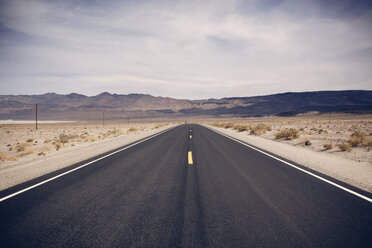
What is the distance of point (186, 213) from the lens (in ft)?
12.4

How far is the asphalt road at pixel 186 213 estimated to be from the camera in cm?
300

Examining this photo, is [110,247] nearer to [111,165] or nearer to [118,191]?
[118,191]

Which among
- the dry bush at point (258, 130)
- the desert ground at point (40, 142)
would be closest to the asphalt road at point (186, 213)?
the desert ground at point (40, 142)

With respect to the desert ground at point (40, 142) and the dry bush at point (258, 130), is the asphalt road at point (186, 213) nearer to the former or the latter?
the desert ground at point (40, 142)

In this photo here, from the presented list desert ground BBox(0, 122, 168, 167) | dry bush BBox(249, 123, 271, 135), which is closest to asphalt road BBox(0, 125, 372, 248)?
desert ground BBox(0, 122, 168, 167)

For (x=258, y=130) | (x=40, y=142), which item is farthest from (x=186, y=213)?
(x=258, y=130)

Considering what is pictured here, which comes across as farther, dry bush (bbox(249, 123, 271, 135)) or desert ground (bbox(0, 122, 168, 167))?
dry bush (bbox(249, 123, 271, 135))

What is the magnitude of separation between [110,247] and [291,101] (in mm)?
161832

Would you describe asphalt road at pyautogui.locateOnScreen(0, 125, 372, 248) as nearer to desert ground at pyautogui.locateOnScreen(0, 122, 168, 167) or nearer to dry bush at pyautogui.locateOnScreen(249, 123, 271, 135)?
desert ground at pyautogui.locateOnScreen(0, 122, 168, 167)

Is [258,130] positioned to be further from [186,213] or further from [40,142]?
[186,213]

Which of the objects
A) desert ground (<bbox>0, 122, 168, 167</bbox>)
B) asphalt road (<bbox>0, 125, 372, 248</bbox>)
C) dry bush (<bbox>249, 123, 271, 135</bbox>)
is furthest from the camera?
dry bush (<bbox>249, 123, 271, 135</bbox>)

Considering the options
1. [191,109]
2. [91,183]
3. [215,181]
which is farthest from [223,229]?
[191,109]

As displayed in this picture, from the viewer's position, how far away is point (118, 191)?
4.98 m

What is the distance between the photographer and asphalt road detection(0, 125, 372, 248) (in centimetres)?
300
